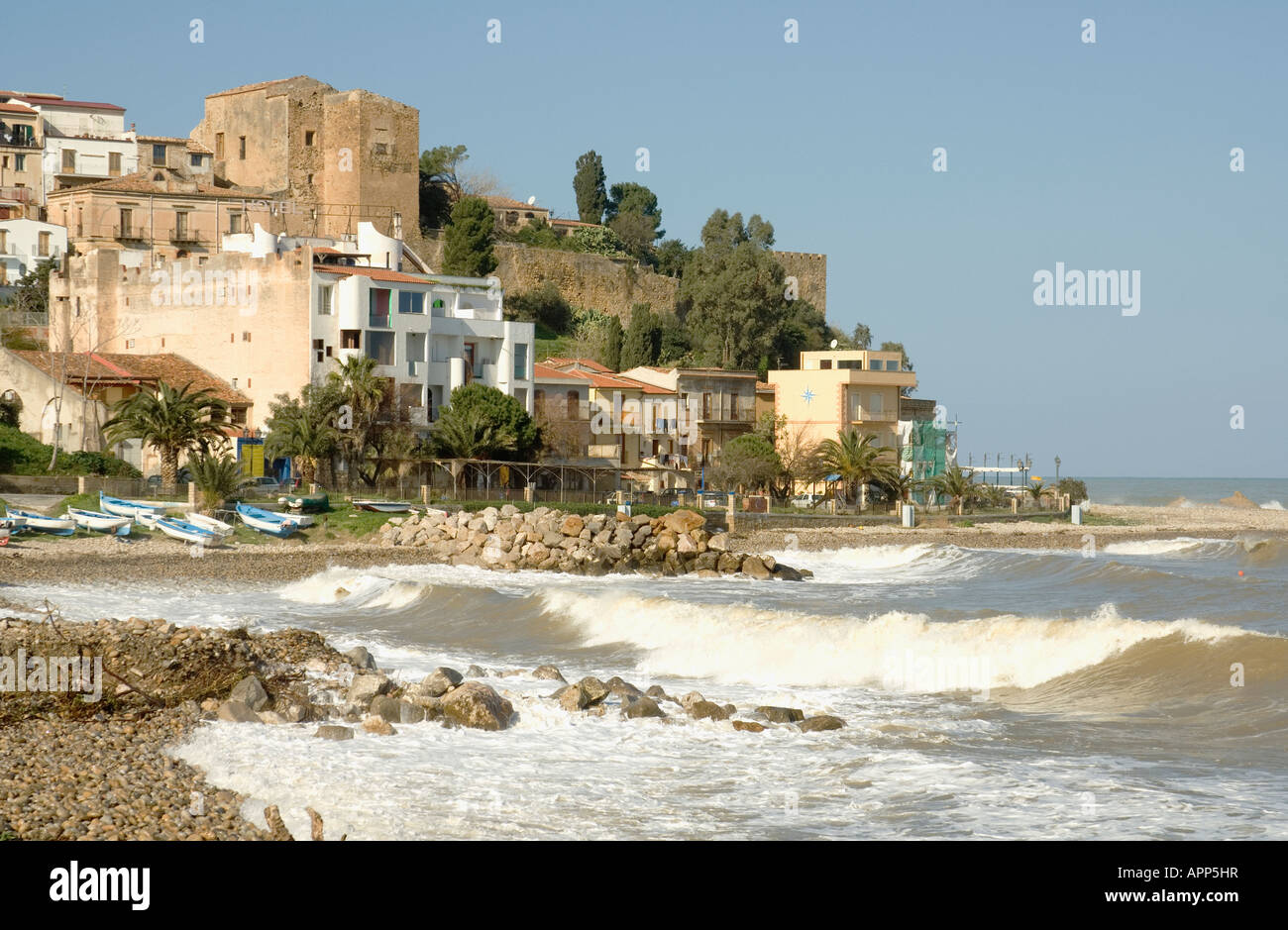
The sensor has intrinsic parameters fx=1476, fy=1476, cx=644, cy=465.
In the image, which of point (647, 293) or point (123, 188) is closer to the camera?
point (123, 188)

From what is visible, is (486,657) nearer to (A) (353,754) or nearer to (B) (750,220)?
(A) (353,754)

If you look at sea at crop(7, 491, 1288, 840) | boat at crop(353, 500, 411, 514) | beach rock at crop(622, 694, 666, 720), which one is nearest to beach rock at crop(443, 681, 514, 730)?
sea at crop(7, 491, 1288, 840)

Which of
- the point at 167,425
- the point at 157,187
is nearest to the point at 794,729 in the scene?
the point at 167,425

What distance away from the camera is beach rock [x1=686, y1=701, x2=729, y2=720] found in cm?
1650

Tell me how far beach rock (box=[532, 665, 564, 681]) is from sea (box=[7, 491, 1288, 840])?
0.50m

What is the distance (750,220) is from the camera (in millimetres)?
84688

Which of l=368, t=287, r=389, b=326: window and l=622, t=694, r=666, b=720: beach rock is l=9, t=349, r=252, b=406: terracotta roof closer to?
l=368, t=287, r=389, b=326: window

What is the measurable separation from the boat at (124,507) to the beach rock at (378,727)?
22.1 m

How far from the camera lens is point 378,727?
15336 millimetres

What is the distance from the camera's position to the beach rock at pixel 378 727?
600 inches

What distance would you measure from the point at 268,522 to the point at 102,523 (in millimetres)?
4165

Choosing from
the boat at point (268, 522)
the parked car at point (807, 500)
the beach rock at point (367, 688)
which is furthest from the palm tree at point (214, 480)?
the parked car at point (807, 500)
